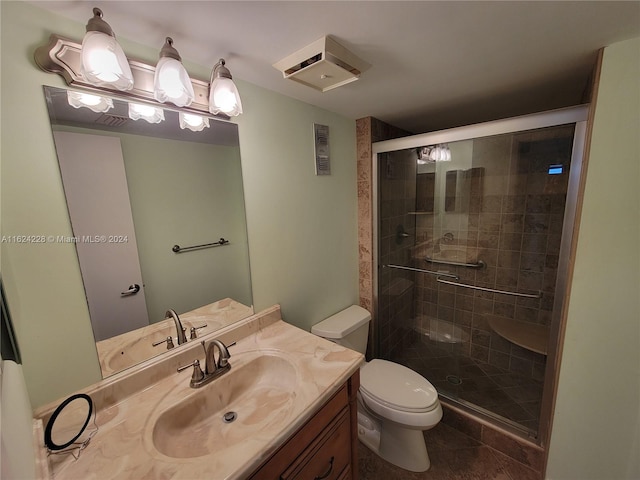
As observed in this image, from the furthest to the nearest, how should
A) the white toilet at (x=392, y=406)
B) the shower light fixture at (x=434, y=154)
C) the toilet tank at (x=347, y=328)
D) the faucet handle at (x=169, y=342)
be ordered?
the shower light fixture at (x=434, y=154)
the toilet tank at (x=347, y=328)
the white toilet at (x=392, y=406)
the faucet handle at (x=169, y=342)

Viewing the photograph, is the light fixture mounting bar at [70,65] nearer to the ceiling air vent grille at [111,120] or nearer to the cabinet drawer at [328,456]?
the ceiling air vent grille at [111,120]

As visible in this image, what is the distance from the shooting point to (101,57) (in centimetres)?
70

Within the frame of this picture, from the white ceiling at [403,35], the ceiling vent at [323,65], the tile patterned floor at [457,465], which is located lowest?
the tile patterned floor at [457,465]

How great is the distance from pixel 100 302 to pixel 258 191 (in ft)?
2.45

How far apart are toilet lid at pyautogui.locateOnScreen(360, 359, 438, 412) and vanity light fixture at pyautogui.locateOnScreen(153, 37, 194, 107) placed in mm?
1658

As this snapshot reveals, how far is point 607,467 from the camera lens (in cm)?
114

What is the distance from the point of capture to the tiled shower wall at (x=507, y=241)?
1.57 m

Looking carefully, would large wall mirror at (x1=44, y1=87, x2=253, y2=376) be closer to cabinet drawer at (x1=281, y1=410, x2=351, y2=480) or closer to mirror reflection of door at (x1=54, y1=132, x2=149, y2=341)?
mirror reflection of door at (x1=54, y1=132, x2=149, y2=341)

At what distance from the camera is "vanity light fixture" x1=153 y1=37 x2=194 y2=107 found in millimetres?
800

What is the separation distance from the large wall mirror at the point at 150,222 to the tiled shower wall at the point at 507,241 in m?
1.57

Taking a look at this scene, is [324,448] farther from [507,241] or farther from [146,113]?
[507,241]

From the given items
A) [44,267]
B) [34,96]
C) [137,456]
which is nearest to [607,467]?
[137,456]

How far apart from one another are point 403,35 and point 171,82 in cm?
79

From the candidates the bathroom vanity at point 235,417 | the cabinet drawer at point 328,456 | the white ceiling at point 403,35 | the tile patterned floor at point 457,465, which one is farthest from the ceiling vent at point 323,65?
the tile patterned floor at point 457,465
